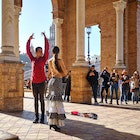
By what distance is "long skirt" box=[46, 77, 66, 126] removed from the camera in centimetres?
577

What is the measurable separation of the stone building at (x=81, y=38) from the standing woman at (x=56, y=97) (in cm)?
331

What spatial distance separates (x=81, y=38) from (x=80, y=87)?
2161 mm

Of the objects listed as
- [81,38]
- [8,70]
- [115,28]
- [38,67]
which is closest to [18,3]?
[81,38]

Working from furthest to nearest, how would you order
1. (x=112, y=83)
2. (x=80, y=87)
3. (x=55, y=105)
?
(x=80, y=87)
(x=112, y=83)
(x=55, y=105)

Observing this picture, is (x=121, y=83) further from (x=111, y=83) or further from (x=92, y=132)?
(x=92, y=132)

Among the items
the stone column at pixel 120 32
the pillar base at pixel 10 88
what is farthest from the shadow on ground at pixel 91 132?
the stone column at pixel 120 32

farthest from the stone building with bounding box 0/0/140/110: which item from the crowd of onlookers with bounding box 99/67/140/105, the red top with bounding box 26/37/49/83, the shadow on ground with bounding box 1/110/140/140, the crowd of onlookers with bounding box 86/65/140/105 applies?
the shadow on ground with bounding box 1/110/140/140

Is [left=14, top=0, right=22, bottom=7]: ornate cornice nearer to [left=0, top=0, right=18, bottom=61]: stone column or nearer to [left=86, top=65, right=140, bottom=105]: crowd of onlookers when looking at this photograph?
[left=86, top=65, right=140, bottom=105]: crowd of onlookers

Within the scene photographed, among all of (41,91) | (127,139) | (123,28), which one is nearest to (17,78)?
(41,91)

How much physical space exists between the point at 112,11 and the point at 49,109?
12.4m

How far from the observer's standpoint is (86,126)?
629 cm

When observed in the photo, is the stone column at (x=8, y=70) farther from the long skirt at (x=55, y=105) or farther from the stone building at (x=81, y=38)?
the long skirt at (x=55, y=105)

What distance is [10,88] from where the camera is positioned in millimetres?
8883

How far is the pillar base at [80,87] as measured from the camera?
38.1 feet
